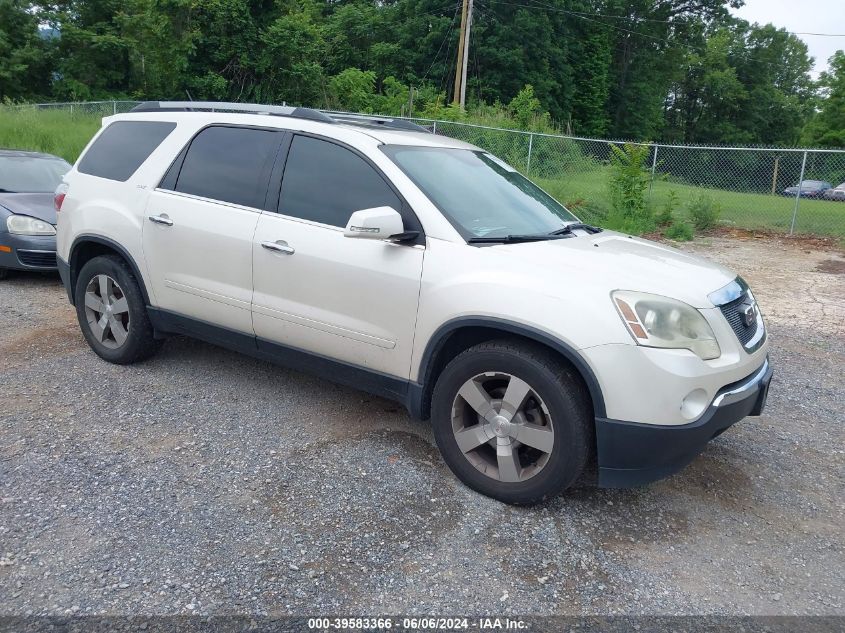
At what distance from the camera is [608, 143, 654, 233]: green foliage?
41.7 feet

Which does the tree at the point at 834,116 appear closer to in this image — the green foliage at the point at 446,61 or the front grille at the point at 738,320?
the green foliage at the point at 446,61

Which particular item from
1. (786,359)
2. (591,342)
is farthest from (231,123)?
(786,359)

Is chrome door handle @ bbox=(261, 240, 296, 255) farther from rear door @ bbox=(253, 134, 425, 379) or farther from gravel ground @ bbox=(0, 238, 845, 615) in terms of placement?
gravel ground @ bbox=(0, 238, 845, 615)

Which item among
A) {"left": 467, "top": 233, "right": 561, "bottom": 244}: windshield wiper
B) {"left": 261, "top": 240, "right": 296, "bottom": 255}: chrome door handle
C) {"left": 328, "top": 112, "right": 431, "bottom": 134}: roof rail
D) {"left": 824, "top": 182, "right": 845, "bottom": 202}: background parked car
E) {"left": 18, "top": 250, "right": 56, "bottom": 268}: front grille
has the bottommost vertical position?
{"left": 18, "top": 250, "right": 56, "bottom": 268}: front grille

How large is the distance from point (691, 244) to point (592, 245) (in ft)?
31.4

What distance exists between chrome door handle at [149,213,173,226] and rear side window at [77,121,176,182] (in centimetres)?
51

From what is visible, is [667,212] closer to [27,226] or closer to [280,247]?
[27,226]

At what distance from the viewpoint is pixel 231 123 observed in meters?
4.49

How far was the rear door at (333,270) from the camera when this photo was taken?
364 centimetres

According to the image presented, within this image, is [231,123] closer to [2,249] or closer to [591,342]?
[591,342]

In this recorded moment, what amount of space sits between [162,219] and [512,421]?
2.68 meters

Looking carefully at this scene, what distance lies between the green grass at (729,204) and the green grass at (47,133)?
1064 cm

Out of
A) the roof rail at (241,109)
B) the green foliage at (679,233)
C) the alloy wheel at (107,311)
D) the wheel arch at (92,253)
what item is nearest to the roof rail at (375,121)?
the roof rail at (241,109)

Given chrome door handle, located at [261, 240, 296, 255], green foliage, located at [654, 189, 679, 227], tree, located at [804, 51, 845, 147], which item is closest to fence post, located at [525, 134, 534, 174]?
green foliage, located at [654, 189, 679, 227]
